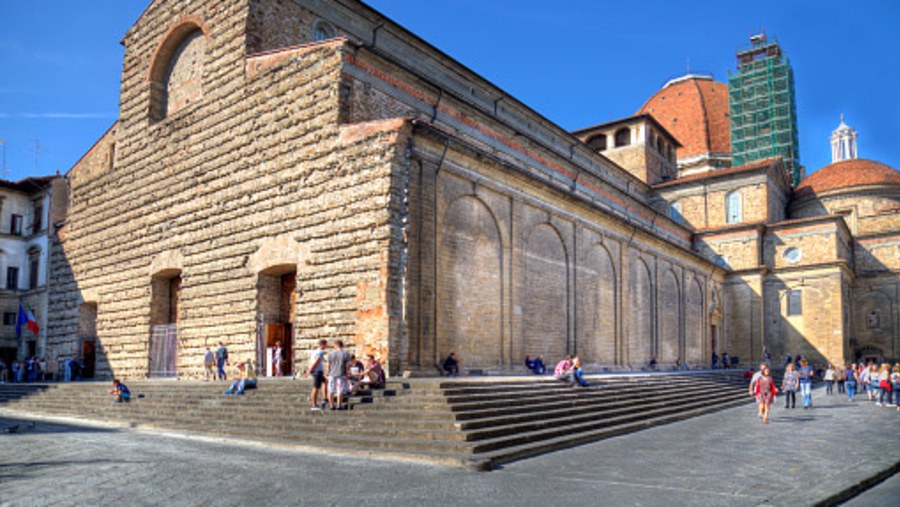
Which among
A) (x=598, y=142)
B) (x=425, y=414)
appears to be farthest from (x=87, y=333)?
(x=598, y=142)

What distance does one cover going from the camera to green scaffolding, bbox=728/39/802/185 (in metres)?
52.4

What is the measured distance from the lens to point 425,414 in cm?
1211

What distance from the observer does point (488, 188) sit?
20.0 meters

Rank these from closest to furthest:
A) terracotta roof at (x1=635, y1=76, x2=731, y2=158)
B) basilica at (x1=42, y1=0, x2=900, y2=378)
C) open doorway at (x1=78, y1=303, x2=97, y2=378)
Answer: basilica at (x1=42, y1=0, x2=900, y2=378), open doorway at (x1=78, y1=303, x2=97, y2=378), terracotta roof at (x1=635, y1=76, x2=731, y2=158)

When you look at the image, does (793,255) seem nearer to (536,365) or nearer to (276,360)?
(536,365)

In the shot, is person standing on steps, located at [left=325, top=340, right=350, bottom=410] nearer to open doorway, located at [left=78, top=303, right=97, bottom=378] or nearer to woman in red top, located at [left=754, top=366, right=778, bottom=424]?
woman in red top, located at [left=754, top=366, right=778, bottom=424]

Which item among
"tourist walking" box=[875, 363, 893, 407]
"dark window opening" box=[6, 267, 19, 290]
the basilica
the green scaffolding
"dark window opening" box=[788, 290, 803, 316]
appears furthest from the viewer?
the green scaffolding

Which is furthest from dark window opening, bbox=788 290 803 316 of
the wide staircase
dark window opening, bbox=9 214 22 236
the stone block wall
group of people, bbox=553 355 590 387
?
dark window opening, bbox=9 214 22 236

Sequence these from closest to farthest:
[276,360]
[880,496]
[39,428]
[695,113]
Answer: [880,496], [39,428], [276,360], [695,113]

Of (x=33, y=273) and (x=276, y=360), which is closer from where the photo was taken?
(x=276, y=360)

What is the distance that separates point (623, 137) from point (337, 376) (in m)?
36.2

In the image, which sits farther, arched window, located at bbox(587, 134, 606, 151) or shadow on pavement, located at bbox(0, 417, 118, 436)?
arched window, located at bbox(587, 134, 606, 151)

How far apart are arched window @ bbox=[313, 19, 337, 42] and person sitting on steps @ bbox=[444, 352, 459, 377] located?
1179 cm

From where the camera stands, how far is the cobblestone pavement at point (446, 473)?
763 cm
